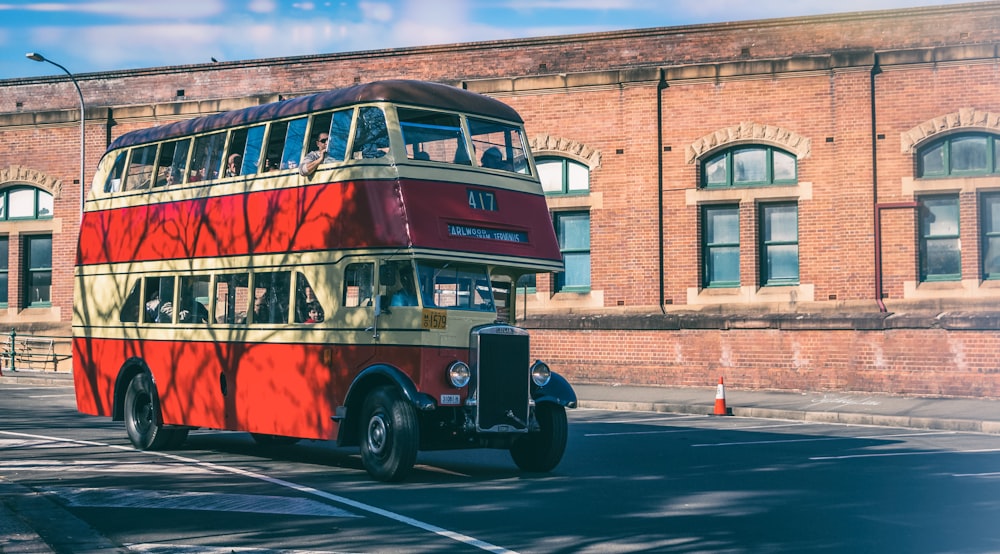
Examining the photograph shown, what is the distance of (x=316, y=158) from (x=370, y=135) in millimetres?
839

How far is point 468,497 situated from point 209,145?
6585 millimetres

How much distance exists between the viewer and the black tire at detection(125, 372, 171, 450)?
15.6m

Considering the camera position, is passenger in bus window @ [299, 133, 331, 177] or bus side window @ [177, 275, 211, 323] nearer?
passenger in bus window @ [299, 133, 331, 177]

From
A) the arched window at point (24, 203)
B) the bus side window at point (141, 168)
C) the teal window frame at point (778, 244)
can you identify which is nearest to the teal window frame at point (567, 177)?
the teal window frame at point (778, 244)

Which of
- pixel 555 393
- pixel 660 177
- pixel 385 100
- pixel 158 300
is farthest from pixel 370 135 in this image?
pixel 660 177

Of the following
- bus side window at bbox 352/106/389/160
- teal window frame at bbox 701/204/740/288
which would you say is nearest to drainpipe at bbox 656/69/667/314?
teal window frame at bbox 701/204/740/288

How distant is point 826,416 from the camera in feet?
68.8

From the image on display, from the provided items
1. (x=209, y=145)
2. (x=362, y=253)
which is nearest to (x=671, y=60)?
(x=209, y=145)

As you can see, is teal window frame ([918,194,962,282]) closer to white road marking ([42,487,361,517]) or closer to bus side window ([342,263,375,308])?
bus side window ([342,263,375,308])

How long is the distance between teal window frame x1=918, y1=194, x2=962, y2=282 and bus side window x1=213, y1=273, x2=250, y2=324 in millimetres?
16634

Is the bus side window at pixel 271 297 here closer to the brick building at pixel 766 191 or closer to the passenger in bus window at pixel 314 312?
the passenger in bus window at pixel 314 312

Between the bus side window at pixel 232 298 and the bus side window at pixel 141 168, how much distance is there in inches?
97.5

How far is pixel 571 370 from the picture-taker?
27984mm

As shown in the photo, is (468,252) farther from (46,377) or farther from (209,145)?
(46,377)
